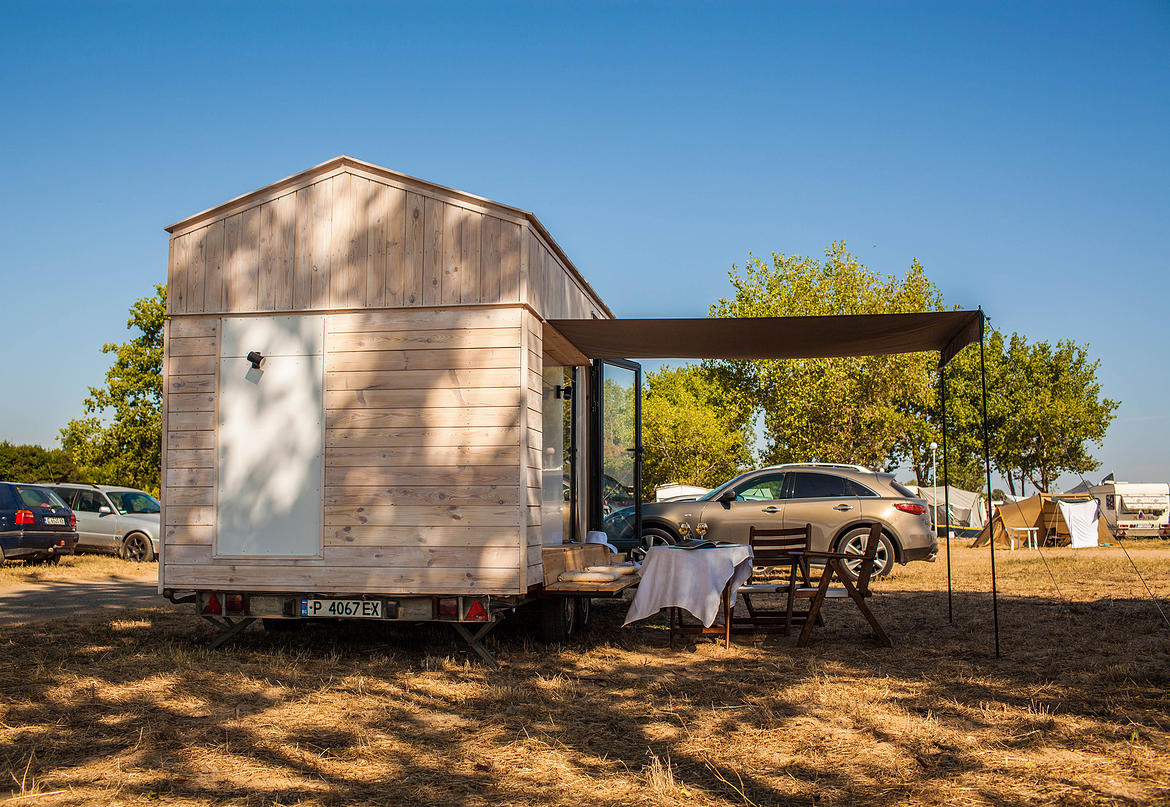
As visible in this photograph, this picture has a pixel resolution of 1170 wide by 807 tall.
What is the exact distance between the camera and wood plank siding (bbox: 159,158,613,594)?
6.52 meters

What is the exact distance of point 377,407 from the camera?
22.0ft

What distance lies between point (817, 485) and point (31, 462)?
172ft

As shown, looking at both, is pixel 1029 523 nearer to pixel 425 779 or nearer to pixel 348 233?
pixel 348 233

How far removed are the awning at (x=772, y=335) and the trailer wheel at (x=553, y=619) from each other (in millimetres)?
2126

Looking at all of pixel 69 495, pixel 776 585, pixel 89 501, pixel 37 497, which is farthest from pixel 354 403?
pixel 69 495

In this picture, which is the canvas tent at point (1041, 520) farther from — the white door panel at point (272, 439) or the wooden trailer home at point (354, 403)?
the white door panel at point (272, 439)

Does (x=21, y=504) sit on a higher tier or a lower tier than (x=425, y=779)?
higher

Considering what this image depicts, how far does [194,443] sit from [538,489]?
252cm

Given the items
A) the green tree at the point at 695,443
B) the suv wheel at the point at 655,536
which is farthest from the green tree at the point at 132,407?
the green tree at the point at 695,443

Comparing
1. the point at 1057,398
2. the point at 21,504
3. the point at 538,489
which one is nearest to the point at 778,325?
the point at 538,489

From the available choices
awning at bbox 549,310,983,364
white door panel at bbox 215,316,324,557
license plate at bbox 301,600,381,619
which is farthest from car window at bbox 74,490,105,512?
license plate at bbox 301,600,381,619

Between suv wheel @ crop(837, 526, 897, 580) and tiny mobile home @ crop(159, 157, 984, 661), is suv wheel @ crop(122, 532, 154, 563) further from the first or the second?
suv wheel @ crop(837, 526, 897, 580)

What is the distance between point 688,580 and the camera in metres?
7.40

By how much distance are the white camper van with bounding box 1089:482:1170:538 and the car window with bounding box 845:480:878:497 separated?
21.9 metres
